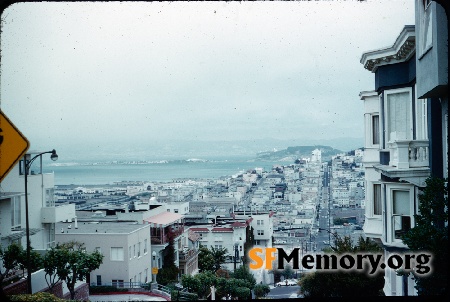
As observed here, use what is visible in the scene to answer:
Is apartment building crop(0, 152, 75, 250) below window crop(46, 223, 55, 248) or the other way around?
the other way around

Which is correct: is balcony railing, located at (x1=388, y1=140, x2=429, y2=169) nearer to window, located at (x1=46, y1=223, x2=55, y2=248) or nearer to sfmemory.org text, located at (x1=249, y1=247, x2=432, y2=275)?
sfmemory.org text, located at (x1=249, y1=247, x2=432, y2=275)

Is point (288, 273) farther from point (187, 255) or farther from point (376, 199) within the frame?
point (187, 255)

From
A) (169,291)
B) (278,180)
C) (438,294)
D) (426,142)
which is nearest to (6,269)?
(169,291)

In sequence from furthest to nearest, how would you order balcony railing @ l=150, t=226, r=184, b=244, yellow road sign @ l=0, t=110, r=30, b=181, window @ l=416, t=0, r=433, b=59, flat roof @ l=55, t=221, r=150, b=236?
balcony railing @ l=150, t=226, r=184, b=244 < flat roof @ l=55, t=221, r=150, b=236 < window @ l=416, t=0, r=433, b=59 < yellow road sign @ l=0, t=110, r=30, b=181

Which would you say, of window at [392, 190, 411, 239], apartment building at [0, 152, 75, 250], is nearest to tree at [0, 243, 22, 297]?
apartment building at [0, 152, 75, 250]

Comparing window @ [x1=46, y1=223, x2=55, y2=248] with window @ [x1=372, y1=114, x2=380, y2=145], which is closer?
window @ [x1=46, y1=223, x2=55, y2=248]

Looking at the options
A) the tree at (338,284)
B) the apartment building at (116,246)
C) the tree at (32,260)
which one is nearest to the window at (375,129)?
the tree at (338,284)

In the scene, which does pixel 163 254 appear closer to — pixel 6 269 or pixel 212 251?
pixel 212 251
